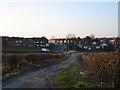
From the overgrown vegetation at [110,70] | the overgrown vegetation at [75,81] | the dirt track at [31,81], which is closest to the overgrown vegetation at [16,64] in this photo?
the dirt track at [31,81]

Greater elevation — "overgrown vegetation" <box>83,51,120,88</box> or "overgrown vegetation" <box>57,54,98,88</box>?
"overgrown vegetation" <box>83,51,120,88</box>

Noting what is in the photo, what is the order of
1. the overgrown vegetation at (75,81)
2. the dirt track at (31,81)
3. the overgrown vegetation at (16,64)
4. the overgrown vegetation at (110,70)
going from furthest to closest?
the overgrown vegetation at (16,64) → the dirt track at (31,81) → the overgrown vegetation at (75,81) → the overgrown vegetation at (110,70)

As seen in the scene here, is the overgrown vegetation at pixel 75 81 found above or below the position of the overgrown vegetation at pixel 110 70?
below

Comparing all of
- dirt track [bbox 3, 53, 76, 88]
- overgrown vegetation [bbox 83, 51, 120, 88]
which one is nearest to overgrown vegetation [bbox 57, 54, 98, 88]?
dirt track [bbox 3, 53, 76, 88]

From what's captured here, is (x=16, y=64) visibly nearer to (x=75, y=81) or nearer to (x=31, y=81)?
(x=31, y=81)

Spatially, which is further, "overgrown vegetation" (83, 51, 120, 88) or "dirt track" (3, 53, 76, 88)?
"dirt track" (3, 53, 76, 88)

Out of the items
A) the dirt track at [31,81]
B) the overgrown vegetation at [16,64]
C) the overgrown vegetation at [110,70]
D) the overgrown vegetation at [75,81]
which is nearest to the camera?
the overgrown vegetation at [110,70]

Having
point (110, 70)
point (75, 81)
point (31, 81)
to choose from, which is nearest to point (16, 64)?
point (31, 81)

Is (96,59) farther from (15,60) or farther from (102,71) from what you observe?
(15,60)

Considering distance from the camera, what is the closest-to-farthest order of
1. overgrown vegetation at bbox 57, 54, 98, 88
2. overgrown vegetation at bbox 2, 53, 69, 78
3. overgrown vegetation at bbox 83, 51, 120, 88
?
1. overgrown vegetation at bbox 83, 51, 120, 88
2. overgrown vegetation at bbox 57, 54, 98, 88
3. overgrown vegetation at bbox 2, 53, 69, 78

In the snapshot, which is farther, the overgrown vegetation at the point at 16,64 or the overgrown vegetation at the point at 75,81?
the overgrown vegetation at the point at 16,64

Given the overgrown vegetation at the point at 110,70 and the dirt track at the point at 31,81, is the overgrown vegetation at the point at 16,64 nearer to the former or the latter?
the dirt track at the point at 31,81

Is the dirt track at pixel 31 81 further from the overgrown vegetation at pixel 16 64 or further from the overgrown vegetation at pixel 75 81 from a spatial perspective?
the overgrown vegetation at pixel 16 64

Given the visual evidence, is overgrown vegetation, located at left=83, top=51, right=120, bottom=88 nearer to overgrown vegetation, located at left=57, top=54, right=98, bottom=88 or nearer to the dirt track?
overgrown vegetation, located at left=57, top=54, right=98, bottom=88
